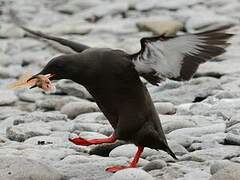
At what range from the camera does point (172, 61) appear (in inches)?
184

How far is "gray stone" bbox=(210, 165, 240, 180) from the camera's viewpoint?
166 inches

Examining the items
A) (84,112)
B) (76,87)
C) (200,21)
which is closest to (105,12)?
(200,21)

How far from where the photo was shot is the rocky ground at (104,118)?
4762 millimetres

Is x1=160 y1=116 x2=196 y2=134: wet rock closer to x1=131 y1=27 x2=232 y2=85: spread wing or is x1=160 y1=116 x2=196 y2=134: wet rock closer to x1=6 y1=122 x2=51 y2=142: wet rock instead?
x1=6 y1=122 x2=51 y2=142: wet rock

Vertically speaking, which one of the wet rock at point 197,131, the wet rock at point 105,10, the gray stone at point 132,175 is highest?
the gray stone at point 132,175

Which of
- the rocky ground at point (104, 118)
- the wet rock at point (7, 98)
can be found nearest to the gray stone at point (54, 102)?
the rocky ground at point (104, 118)

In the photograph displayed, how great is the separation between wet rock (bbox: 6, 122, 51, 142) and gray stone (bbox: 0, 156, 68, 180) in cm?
129

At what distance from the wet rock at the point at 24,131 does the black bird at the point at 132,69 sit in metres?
1.18

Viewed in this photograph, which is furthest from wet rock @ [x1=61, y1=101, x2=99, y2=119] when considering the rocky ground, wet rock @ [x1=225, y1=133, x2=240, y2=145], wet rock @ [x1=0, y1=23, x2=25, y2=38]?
wet rock @ [x1=0, y1=23, x2=25, y2=38]

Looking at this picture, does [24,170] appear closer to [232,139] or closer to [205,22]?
[232,139]

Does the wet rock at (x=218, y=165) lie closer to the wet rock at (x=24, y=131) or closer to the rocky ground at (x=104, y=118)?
the rocky ground at (x=104, y=118)

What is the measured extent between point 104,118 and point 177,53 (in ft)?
6.57

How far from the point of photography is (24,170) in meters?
4.42

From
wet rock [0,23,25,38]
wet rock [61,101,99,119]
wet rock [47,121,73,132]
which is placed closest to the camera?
wet rock [47,121,73,132]
